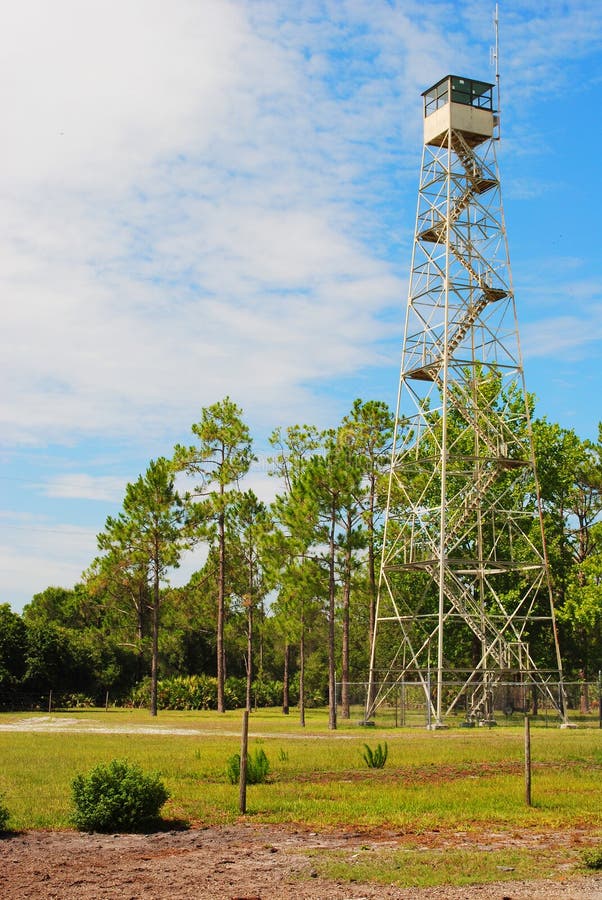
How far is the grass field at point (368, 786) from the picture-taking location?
42.3 feet

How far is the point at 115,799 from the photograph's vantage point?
13.0 metres

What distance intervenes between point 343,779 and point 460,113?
1185 inches

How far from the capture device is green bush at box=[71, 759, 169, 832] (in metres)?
12.9

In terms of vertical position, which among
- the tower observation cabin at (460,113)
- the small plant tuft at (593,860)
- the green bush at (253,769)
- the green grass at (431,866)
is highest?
the tower observation cabin at (460,113)

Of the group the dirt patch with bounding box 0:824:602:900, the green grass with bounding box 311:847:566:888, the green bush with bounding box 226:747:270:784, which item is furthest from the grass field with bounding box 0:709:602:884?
the dirt patch with bounding box 0:824:602:900

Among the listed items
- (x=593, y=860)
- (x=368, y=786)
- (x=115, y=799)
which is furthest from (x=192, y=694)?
(x=593, y=860)

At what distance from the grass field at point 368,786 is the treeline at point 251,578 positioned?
45.1ft

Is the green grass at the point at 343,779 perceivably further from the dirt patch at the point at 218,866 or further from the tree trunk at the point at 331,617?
the tree trunk at the point at 331,617

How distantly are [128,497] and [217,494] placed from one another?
16.8 feet

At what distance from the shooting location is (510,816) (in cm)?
1398

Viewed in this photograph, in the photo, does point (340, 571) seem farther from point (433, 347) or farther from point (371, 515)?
point (433, 347)

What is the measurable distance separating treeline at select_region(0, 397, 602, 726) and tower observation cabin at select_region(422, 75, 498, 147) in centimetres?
1396

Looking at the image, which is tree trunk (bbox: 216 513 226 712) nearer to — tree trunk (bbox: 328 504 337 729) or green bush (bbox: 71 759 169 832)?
tree trunk (bbox: 328 504 337 729)

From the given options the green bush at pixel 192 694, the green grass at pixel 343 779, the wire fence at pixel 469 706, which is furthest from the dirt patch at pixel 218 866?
the green bush at pixel 192 694
